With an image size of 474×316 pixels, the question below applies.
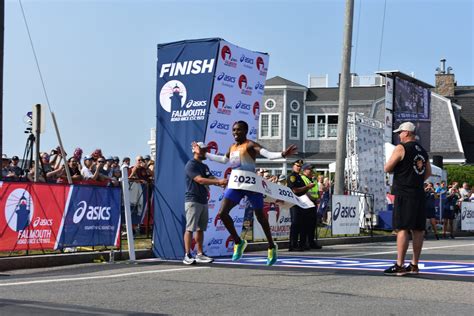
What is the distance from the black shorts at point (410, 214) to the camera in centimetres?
1048

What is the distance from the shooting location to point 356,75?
199 feet

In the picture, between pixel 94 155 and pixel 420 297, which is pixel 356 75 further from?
pixel 420 297

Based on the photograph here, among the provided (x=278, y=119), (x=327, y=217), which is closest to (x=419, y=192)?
(x=327, y=217)

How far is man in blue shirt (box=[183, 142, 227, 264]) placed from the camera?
12.5m

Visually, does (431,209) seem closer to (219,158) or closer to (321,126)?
(219,158)

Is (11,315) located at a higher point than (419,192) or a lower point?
lower

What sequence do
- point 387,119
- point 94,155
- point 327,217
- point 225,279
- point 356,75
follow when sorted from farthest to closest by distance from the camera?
point 356,75 → point 387,119 → point 327,217 → point 94,155 → point 225,279

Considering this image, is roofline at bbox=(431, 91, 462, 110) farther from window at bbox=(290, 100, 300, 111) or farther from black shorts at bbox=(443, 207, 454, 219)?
black shorts at bbox=(443, 207, 454, 219)

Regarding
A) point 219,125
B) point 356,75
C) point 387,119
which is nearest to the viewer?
point 219,125

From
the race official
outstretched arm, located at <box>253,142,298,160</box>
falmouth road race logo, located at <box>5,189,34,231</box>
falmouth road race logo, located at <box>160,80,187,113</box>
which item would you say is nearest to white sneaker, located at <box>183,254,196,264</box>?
outstretched arm, located at <box>253,142,298,160</box>

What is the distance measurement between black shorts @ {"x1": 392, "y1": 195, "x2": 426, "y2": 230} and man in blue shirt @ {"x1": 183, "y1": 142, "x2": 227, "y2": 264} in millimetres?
3183

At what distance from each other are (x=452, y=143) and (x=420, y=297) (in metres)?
51.2

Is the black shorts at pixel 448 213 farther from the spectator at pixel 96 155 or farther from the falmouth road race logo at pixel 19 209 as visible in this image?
the falmouth road race logo at pixel 19 209

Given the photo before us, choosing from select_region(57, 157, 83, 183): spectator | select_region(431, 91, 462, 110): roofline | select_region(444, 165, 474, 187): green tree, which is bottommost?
select_region(57, 157, 83, 183): spectator
